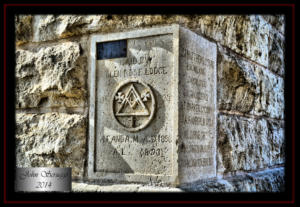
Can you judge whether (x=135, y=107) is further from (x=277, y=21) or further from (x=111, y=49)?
(x=277, y=21)

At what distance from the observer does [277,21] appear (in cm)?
404

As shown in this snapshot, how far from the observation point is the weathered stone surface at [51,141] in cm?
281

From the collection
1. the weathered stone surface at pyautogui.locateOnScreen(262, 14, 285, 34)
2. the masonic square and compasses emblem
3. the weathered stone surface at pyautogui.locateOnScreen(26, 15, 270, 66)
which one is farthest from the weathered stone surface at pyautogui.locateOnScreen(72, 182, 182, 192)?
the weathered stone surface at pyautogui.locateOnScreen(262, 14, 285, 34)

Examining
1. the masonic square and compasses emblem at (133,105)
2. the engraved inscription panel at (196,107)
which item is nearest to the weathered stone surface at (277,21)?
the engraved inscription panel at (196,107)

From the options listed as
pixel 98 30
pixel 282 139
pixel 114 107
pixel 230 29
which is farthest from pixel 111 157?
pixel 282 139

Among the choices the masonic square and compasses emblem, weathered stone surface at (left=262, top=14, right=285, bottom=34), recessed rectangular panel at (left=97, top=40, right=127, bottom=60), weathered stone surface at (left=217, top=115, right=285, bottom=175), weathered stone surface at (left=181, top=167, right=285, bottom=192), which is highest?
weathered stone surface at (left=262, top=14, right=285, bottom=34)

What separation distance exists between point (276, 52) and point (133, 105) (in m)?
1.97

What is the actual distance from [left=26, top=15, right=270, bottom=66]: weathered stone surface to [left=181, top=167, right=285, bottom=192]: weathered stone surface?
1002 millimetres

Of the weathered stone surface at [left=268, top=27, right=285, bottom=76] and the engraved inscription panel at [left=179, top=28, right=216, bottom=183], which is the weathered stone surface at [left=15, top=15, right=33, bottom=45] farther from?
the weathered stone surface at [left=268, top=27, right=285, bottom=76]

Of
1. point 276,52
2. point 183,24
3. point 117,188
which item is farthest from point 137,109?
point 276,52

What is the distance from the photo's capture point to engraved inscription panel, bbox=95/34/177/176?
2.52 metres

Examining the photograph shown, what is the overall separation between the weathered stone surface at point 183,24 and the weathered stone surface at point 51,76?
0.13 m

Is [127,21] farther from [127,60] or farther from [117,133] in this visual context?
[117,133]

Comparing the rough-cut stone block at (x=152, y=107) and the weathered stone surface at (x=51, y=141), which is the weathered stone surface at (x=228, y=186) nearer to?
the rough-cut stone block at (x=152, y=107)
